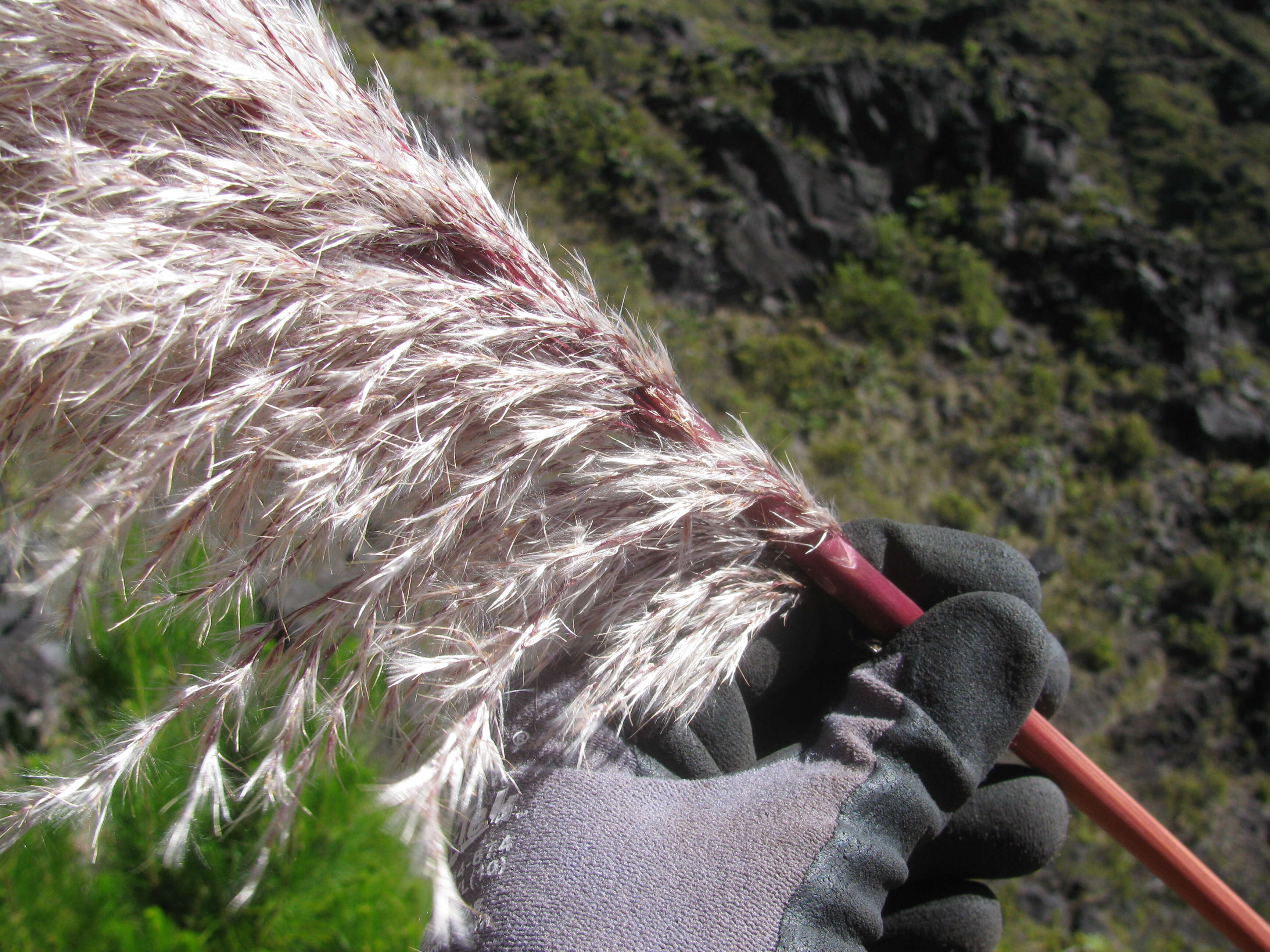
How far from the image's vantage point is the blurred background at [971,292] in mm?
2969

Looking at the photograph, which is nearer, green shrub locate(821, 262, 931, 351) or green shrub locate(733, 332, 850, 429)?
green shrub locate(733, 332, 850, 429)

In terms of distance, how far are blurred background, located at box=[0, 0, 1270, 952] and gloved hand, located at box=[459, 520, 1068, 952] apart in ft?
3.42

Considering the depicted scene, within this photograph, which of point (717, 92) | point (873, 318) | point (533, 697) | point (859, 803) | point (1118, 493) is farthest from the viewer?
point (717, 92)

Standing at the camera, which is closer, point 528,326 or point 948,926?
point 528,326

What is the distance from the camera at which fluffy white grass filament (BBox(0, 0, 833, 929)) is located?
0.84m

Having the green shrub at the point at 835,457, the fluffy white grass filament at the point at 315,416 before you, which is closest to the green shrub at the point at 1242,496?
the green shrub at the point at 835,457

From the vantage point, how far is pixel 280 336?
2.96 feet

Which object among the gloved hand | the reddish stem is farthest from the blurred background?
the reddish stem

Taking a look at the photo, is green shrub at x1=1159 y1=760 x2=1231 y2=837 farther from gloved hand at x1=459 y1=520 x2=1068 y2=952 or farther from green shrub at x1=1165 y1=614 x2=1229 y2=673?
gloved hand at x1=459 y1=520 x2=1068 y2=952

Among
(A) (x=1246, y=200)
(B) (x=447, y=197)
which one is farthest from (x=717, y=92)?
(B) (x=447, y=197)

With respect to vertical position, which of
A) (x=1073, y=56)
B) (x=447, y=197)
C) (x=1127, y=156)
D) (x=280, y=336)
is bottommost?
(x=280, y=336)

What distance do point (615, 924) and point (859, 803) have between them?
37 cm

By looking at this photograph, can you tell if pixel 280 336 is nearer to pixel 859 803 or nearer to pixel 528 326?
pixel 528 326

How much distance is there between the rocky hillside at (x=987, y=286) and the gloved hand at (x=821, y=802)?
6.08 ft
